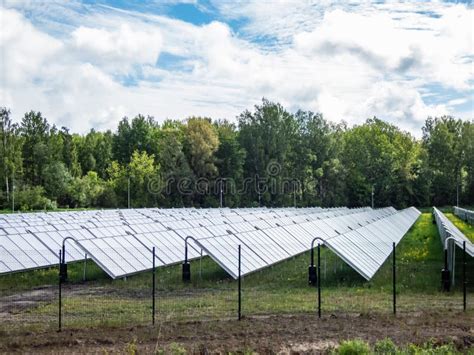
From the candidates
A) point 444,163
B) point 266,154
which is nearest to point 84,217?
point 266,154

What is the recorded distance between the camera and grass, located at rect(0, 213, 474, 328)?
13.9 metres

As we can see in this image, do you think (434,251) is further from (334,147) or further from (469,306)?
(334,147)

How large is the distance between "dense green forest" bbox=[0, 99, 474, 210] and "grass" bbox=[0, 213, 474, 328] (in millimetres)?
54079

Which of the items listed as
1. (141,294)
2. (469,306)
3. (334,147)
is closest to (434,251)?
(469,306)

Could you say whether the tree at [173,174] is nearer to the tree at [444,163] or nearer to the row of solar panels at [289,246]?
the tree at [444,163]

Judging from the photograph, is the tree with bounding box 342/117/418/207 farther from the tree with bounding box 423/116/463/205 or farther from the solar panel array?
the solar panel array

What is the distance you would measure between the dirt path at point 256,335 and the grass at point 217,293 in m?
1.13

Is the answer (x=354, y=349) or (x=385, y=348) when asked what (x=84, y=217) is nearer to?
(x=385, y=348)

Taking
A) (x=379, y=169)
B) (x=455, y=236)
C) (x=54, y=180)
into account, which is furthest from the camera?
(x=379, y=169)

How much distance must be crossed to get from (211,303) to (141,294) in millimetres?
2772

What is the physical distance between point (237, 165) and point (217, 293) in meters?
66.7

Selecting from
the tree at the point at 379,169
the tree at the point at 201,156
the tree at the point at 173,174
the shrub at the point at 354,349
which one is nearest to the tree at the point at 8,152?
the tree at the point at 173,174

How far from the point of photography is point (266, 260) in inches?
845

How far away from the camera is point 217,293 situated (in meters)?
17.1
